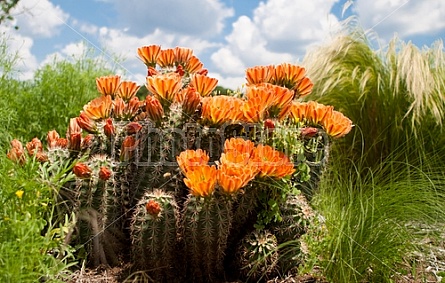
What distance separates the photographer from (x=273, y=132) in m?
2.47

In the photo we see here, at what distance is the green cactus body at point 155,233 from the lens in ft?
7.40

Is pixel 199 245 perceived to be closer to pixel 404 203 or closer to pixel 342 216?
pixel 342 216

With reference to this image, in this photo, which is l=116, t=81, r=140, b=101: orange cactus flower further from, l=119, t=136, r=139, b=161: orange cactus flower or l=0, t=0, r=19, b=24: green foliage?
l=0, t=0, r=19, b=24: green foliage

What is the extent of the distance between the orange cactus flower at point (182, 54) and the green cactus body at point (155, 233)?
1.01 metres

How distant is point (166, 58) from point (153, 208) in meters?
1.11

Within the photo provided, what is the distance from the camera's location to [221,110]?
7.84ft

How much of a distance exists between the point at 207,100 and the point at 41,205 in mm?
953

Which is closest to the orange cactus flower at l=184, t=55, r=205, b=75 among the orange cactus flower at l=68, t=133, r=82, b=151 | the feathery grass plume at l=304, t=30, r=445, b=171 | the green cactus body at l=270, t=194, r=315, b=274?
the orange cactus flower at l=68, t=133, r=82, b=151

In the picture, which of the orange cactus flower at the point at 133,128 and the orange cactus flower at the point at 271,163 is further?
the orange cactus flower at the point at 133,128

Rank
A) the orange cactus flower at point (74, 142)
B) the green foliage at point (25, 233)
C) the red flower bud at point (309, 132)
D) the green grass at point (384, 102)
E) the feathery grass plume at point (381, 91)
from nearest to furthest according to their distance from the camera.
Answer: the green foliage at point (25, 233) < the red flower bud at point (309, 132) < the orange cactus flower at point (74, 142) < the green grass at point (384, 102) < the feathery grass plume at point (381, 91)

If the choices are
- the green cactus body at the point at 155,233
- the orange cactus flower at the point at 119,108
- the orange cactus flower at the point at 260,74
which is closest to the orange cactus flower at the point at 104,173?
the green cactus body at the point at 155,233

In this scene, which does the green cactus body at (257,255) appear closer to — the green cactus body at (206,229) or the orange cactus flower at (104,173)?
the green cactus body at (206,229)

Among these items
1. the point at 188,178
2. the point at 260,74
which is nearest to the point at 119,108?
the point at 188,178

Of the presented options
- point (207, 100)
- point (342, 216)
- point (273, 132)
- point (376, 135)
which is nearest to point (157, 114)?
point (207, 100)
